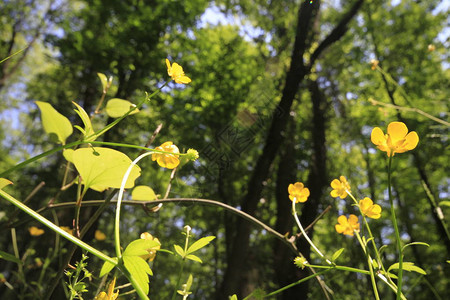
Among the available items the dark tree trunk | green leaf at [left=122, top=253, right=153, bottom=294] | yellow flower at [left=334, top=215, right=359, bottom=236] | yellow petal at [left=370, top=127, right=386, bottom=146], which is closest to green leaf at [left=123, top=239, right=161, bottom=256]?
green leaf at [left=122, top=253, right=153, bottom=294]

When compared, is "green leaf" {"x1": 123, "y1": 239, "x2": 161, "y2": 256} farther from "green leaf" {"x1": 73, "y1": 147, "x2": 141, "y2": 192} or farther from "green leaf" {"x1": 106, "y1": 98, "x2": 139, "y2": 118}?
"green leaf" {"x1": 106, "y1": 98, "x2": 139, "y2": 118}

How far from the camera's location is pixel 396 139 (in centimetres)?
44

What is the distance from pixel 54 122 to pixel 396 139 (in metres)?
0.51

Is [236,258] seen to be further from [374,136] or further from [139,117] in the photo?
[139,117]

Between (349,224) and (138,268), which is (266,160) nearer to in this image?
(349,224)

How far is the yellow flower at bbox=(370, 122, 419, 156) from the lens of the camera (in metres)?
0.43

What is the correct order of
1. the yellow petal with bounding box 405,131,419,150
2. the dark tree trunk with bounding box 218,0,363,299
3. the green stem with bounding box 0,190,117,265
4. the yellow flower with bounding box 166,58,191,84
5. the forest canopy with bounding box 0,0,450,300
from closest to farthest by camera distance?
1. the green stem with bounding box 0,190,117,265
2. the yellow petal with bounding box 405,131,419,150
3. the yellow flower with bounding box 166,58,191,84
4. the dark tree trunk with bounding box 218,0,363,299
5. the forest canopy with bounding box 0,0,450,300

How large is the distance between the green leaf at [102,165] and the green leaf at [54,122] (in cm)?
10

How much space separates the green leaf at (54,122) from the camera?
48 centimetres

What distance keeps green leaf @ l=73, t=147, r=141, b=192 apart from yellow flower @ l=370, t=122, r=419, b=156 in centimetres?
34

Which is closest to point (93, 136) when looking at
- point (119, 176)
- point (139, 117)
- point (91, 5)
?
point (119, 176)

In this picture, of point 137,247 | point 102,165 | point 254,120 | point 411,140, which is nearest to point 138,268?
point 137,247

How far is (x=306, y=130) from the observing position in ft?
17.9

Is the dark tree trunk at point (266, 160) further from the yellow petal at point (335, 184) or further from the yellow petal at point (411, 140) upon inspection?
the yellow petal at point (411, 140)
